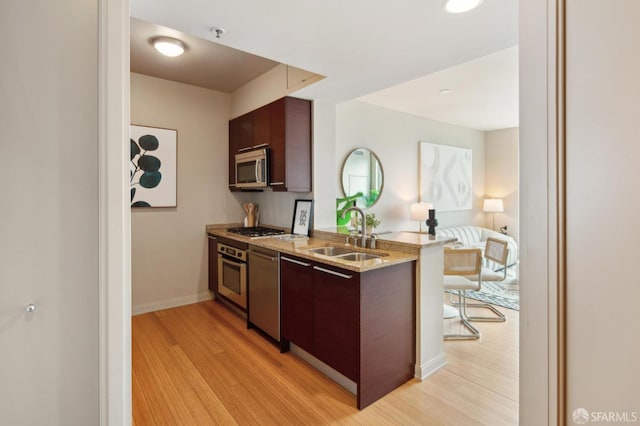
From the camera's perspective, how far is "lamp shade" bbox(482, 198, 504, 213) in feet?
20.1

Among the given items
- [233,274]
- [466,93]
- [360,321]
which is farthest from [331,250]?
[466,93]

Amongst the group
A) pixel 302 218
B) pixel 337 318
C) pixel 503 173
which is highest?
pixel 503 173

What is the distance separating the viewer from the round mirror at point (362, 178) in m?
4.02

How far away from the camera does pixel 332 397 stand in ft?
6.89

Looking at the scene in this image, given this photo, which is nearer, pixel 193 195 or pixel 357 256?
pixel 357 256

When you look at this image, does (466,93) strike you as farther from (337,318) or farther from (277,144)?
(337,318)

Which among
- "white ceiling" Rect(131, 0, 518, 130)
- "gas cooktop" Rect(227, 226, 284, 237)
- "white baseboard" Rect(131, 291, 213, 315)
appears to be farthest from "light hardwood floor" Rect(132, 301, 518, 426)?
"white ceiling" Rect(131, 0, 518, 130)

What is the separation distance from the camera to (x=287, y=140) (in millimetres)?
3059

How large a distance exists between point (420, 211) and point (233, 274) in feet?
9.06

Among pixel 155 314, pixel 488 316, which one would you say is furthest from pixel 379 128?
pixel 155 314

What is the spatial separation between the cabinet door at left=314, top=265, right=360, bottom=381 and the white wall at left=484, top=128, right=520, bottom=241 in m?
5.35
